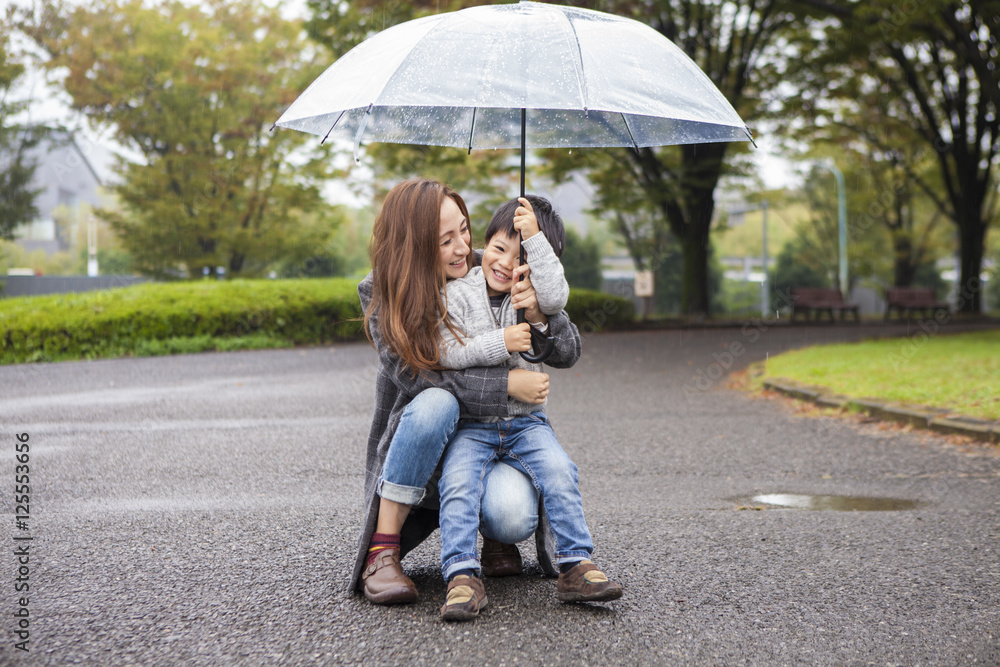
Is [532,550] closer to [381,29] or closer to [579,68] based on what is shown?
[579,68]

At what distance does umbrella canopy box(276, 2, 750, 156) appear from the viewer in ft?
9.16

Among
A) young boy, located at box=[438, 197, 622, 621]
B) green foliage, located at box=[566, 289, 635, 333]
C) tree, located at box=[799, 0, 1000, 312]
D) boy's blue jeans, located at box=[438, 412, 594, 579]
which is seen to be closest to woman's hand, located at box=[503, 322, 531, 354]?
young boy, located at box=[438, 197, 622, 621]

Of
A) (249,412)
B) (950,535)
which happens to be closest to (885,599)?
(950,535)

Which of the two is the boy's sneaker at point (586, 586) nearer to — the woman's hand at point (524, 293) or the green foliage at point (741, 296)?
the woman's hand at point (524, 293)

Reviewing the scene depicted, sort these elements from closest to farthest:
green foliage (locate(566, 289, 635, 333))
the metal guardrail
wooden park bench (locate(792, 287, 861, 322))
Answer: green foliage (locate(566, 289, 635, 333)) → the metal guardrail → wooden park bench (locate(792, 287, 861, 322))

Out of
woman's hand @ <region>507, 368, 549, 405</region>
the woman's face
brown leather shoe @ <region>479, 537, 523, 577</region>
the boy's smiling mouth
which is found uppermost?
the woman's face

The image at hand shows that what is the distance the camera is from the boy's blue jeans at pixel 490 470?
2.55 meters

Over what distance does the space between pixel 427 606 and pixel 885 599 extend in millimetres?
1499

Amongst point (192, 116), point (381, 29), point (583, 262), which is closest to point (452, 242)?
point (381, 29)

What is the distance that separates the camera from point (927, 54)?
19469 millimetres

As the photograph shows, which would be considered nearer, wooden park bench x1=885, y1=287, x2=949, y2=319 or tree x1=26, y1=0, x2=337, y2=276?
tree x1=26, y1=0, x2=337, y2=276

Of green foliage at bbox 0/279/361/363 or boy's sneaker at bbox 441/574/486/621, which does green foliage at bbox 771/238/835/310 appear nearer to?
green foliage at bbox 0/279/361/363

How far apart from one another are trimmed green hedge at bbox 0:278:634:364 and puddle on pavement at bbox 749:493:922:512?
7114 millimetres

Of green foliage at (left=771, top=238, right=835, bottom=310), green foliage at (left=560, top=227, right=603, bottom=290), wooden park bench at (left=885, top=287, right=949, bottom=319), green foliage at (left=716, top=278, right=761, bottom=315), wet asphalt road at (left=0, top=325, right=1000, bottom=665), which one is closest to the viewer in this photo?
wet asphalt road at (left=0, top=325, right=1000, bottom=665)
